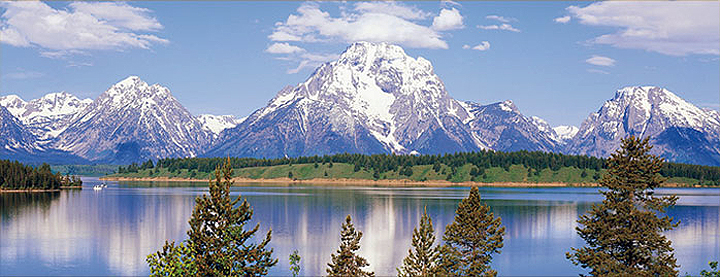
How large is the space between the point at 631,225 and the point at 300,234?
79913 millimetres

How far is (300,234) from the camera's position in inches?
4771

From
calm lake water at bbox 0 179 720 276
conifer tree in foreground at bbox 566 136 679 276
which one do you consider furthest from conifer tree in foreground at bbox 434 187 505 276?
calm lake water at bbox 0 179 720 276

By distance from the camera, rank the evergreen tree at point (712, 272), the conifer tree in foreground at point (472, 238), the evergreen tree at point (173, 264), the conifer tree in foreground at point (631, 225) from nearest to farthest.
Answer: the evergreen tree at point (173, 264), the evergreen tree at point (712, 272), the conifer tree in foreground at point (631, 225), the conifer tree in foreground at point (472, 238)

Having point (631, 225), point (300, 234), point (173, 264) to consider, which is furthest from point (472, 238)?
point (300, 234)

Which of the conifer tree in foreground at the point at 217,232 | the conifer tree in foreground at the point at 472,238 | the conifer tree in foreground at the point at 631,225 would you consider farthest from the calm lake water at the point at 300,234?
the conifer tree in foreground at the point at 217,232

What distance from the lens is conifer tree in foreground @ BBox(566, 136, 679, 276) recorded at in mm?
47812

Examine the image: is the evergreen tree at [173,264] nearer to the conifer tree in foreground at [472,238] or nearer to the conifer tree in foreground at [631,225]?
the conifer tree in foreground at [472,238]

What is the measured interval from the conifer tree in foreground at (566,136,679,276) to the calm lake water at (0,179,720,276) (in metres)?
37.6

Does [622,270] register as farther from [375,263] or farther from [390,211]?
[390,211]

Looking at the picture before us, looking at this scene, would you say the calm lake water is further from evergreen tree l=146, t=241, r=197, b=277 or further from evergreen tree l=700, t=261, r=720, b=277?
evergreen tree l=146, t=241, r=197, b=277

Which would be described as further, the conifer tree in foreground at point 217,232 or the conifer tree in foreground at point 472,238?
the conifer tree in foreground at point 472,238

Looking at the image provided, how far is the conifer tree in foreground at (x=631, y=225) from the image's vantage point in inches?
1882

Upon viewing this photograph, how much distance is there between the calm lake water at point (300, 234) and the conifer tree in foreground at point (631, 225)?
3764 centimetres

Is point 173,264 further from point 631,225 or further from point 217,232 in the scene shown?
point 631,225
